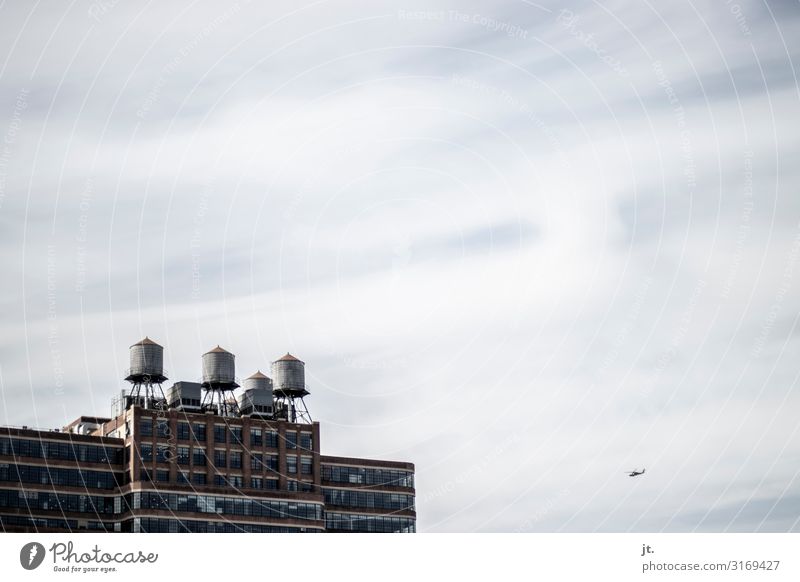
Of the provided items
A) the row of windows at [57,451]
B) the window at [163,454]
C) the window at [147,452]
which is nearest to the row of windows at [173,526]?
the window at [163,454]

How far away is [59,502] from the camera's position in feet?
629

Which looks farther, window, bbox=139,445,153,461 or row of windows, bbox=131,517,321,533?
window, bbox=139,445,153,461

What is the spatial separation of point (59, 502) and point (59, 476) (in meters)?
4.02

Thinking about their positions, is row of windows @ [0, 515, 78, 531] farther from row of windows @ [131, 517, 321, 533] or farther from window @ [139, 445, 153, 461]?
window @ [139, 445, 153, 461]

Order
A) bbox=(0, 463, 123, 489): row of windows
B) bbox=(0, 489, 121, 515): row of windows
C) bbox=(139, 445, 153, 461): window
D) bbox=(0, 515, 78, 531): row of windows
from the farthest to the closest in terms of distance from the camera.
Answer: bbox=(139, 445, 153, 461): window < bbox=(0, 463, 123, 489): row of windows < bbox=(0, 489, 121, 515): row of windows < bbox=(0, 515, 78, 531): row of windows

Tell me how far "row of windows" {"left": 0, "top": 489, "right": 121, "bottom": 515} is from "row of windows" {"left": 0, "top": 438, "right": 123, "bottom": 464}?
5706 mm

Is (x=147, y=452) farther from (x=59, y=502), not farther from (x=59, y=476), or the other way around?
(x=59, y=502)

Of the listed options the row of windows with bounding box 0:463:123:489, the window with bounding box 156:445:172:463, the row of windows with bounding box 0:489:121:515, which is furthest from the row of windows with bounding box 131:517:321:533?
the window with bounding box 156:445:172:463

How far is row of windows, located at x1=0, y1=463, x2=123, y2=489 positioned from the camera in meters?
190
